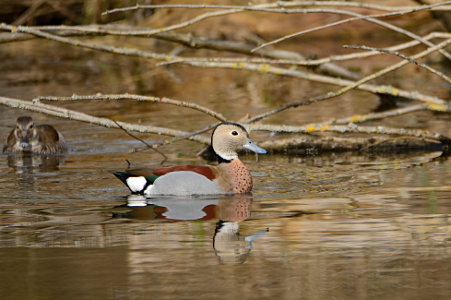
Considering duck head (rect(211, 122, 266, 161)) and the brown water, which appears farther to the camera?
duck head (rect(211, 122, 266, 161))

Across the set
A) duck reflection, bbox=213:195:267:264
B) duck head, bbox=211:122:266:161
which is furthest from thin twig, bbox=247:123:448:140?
duck reflection, bbox=213:195:267:264

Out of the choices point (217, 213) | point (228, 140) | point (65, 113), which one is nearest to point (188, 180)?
point (228, 140)

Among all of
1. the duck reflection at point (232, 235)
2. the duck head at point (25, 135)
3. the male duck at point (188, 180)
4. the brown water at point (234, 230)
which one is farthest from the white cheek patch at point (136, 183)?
the duck head at point (25, 135)

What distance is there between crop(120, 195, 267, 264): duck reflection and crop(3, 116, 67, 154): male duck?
404 centimetres

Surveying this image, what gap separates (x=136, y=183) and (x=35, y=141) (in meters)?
4.34

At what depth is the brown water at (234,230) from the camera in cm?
522

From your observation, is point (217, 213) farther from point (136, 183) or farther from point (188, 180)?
point (136, 183)

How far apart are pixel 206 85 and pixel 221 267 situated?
13523 millimetres

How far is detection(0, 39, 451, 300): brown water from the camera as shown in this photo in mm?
5219

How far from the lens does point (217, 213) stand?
7.61m

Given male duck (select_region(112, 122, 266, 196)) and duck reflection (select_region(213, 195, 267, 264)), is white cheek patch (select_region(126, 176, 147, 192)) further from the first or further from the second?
duck reflection (select_region(213, 195, 267, 264))

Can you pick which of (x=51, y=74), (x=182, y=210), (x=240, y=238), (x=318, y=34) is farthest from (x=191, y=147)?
(x=318, y=34)

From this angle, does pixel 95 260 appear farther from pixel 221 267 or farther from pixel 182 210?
pixel 182 210

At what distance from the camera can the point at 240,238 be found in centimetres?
644
